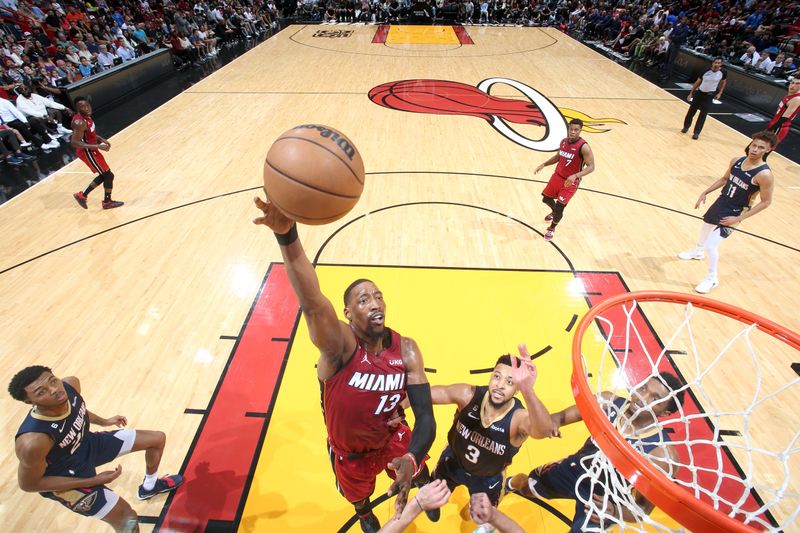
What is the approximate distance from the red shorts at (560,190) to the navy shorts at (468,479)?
12.5ft

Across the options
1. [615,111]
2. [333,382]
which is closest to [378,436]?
[333,382]

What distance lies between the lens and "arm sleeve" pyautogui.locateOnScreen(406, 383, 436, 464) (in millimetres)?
2199

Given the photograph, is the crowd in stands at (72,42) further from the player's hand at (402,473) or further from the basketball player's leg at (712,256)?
the basketball player's leg at (712,256)

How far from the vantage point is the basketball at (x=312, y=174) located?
1.92 metres

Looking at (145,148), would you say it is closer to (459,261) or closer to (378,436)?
(459,261)

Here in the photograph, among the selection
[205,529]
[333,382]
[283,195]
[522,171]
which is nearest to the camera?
[283,195]

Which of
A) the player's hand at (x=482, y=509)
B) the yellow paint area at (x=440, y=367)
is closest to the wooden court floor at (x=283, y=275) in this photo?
the yellow paint area at (x=440, y=367)

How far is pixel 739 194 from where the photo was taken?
15.2 ft

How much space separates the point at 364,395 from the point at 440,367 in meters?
1.91

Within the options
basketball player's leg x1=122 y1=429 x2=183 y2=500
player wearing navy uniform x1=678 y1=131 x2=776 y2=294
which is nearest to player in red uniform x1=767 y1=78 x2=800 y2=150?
player wearing navy uniform x1=678 y1=131 x2=776 y2=294

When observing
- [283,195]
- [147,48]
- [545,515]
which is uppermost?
[283,195]

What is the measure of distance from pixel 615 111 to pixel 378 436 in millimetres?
10501

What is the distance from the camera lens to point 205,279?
5152 millimetres

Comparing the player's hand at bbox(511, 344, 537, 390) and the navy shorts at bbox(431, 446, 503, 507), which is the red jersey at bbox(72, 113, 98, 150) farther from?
the player's hand at bbox(511, 344, 537, 390)
